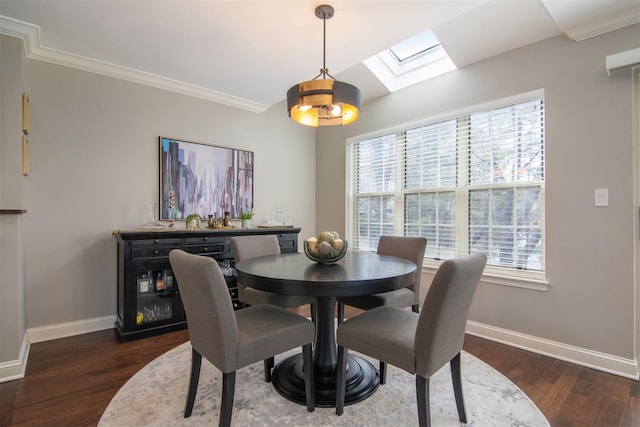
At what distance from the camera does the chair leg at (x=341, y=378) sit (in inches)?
66.6

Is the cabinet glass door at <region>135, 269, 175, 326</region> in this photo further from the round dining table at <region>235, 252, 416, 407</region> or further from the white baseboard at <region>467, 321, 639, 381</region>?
the white baseboard at <region>467, 321, 639, 381</region>

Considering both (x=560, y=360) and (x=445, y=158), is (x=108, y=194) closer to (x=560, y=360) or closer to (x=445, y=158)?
(x=445, y=158)

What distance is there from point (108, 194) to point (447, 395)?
3322mm

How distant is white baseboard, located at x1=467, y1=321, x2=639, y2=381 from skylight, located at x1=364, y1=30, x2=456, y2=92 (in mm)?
2568

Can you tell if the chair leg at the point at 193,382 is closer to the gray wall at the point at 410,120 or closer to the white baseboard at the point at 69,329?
the gray wall at the point at 410,120

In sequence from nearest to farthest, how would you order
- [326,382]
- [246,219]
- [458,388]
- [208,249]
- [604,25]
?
[458,388], [326,382], [604,25], [208,249], [246,219]

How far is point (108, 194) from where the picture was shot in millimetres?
3059

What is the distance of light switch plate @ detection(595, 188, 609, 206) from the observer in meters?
2.27

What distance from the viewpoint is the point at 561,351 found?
245cm

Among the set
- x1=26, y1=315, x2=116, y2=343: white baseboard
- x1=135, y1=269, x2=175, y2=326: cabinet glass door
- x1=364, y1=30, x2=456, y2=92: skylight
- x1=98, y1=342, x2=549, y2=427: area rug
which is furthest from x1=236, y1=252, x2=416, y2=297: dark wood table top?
x1=364, y1=30, x2=456, y2=92: skylight

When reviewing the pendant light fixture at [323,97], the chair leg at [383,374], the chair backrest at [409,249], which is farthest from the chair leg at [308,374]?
the pendant light fixture at [323,97]

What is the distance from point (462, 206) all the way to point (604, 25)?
166 centimetres

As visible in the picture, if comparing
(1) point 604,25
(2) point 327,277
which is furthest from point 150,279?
(1) point 604,25

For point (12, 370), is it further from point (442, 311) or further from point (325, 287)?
point (442, 311)
